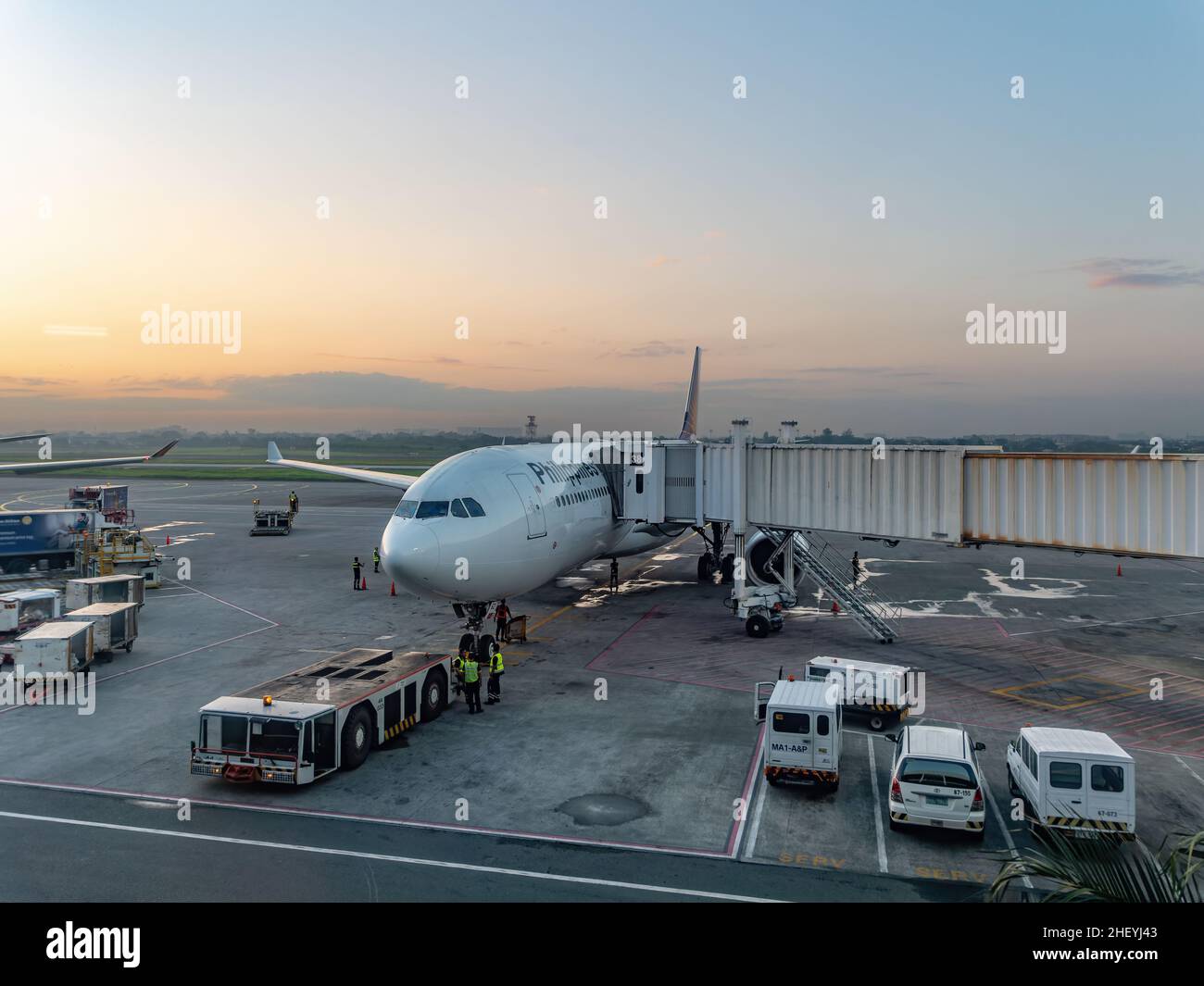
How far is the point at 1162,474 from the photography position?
1855 centimetres

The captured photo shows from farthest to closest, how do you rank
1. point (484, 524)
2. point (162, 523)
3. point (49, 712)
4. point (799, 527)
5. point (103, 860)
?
point (162, 523) → point (799, 527) → point (484, 524) → point (49, 712) → point (103, 860)

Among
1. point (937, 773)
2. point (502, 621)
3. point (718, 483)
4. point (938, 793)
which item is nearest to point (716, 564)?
point (718, 483)

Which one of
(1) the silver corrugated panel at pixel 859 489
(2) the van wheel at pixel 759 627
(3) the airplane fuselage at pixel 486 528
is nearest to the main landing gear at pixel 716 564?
(2) the van wheel at pixel 759 627

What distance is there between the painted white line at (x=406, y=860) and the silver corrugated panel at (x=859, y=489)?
14272mm

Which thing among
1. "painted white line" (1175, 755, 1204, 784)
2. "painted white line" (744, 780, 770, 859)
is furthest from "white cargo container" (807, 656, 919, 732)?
"painted white line" (1175, 755, 1204, 784)

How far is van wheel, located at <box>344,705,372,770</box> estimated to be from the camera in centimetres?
1919

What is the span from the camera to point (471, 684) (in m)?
23.4

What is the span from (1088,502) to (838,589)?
555 inches

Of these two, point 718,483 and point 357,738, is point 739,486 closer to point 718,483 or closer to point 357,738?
Result: point 718,483
